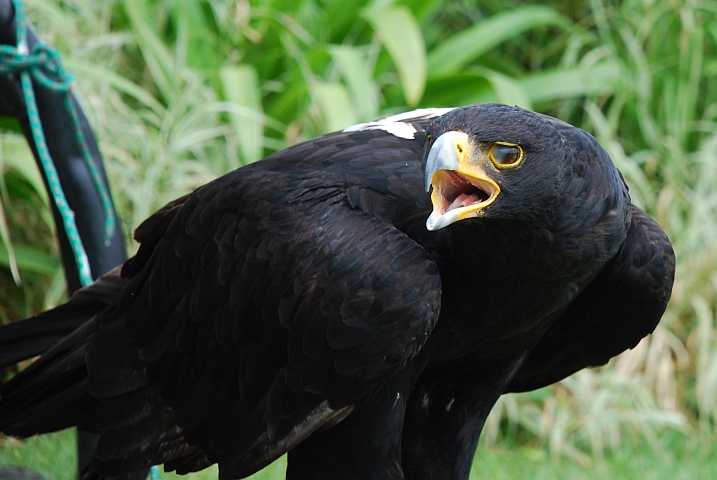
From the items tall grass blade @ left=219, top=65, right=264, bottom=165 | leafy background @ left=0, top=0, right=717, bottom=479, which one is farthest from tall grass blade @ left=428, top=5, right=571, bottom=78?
tall grass blade @ left=219, top=65, right=264, bottom=165

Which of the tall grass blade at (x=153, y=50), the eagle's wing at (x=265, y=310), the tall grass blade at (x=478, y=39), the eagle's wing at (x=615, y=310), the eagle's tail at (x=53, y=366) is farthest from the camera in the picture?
the tall grass blade at (x=478, y=39)

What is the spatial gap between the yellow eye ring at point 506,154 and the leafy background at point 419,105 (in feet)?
7.58

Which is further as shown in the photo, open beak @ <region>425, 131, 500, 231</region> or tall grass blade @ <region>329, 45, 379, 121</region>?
tall grass blade @ <region>329, 45, 379, 121</region>

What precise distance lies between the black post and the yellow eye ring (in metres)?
1.37

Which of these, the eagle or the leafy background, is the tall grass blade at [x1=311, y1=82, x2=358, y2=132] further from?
the eagle

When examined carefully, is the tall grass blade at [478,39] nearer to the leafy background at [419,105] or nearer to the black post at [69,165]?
the leafy background at [419,105]

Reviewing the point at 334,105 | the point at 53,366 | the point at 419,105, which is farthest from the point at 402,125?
the point at 419,105

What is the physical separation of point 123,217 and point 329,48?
1.33 meters

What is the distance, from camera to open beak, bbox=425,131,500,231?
182 cm

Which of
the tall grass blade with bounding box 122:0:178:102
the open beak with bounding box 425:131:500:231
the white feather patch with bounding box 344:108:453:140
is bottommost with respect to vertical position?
the tall grass blade with bounding box 122:0:178:102

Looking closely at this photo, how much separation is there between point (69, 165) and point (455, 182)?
130cm

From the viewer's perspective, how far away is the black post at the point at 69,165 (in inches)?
106

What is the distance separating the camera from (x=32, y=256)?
4109 millimetres

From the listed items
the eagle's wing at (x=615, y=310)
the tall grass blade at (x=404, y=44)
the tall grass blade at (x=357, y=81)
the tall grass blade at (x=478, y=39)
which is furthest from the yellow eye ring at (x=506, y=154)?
the tall grass blade at (x=478, y=39)
